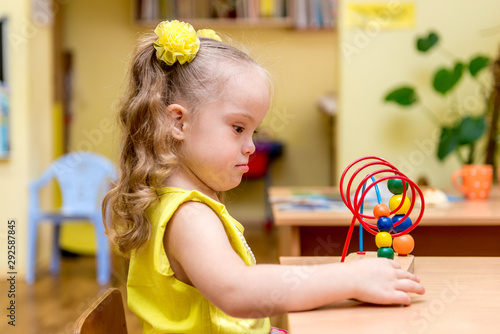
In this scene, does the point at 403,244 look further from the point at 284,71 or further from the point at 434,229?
the point at 284,71

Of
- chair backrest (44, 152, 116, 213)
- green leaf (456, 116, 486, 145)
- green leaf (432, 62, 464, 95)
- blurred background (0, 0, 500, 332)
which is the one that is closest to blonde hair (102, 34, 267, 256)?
blurred background (0, 0, 500, 332)

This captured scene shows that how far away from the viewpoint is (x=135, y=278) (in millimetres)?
1000

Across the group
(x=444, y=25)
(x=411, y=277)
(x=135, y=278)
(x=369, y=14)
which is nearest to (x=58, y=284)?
(x=369, y=14)

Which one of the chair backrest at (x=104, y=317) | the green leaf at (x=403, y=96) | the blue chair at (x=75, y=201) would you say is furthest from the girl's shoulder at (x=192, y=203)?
the blue chair at (x=75, y=201)

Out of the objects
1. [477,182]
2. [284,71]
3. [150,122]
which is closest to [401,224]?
[150,122]

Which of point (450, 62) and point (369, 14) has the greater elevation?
point (369, 14)

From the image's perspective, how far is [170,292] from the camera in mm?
944

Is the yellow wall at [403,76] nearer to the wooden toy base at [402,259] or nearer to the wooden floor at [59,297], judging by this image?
the wooden floor at [59,297]

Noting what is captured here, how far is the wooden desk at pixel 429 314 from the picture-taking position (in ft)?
2.45

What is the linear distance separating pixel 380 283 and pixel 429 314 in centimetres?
7

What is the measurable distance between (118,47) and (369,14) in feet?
10.9

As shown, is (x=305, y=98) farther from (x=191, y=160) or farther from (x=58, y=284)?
(x=191, y=160)

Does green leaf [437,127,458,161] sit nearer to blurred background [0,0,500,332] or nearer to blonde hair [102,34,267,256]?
blurred background [0,0,500,332]

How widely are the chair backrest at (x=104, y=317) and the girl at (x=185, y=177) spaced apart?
0.15 feet
